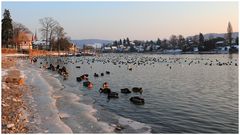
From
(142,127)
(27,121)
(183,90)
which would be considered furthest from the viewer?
(183,90)

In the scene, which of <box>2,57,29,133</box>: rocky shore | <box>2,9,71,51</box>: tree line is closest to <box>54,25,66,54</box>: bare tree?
<box>2,9,71,51</box>: tree line

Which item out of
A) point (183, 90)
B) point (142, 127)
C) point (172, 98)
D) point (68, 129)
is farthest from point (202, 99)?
point (68, 129)

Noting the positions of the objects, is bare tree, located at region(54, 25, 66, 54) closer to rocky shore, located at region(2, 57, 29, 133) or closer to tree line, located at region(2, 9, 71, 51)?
tree line, located at region(2, 9, 71, 51)

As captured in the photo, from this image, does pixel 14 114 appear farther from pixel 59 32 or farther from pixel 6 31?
pixel 59 32

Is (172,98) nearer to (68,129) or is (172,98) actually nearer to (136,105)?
(136,105)

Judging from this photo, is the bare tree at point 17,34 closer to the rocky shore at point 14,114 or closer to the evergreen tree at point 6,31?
the evergreen tree at point 6,31

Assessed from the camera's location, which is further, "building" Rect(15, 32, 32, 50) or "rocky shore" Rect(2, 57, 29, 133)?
"building" Rect(15, 32, 32, 50)

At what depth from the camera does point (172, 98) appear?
2494cm

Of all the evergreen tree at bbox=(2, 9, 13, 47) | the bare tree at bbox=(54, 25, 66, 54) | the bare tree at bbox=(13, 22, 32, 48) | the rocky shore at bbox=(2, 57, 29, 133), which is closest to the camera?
the rocky shore at bbox=(2, 57, 29, 133)

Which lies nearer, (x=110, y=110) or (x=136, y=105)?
(x=110, y=110)

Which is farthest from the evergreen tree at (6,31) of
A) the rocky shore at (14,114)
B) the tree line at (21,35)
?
the rocky shore at (14,114)

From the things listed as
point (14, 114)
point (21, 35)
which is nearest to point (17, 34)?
point (21, 35)

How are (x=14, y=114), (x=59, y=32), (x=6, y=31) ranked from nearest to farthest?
1. (x=14, y=114)
2. (x=6, y=31)
3. (x=59, y=32)

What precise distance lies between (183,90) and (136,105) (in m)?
8.63
